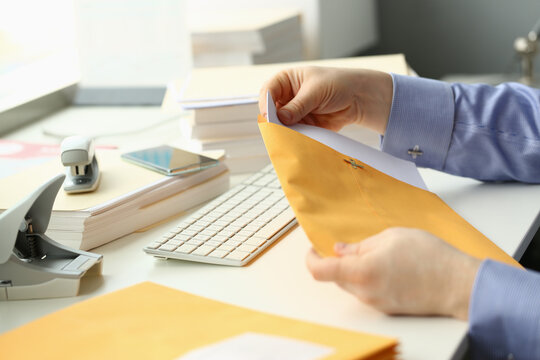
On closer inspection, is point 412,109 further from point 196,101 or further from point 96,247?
point 96,247

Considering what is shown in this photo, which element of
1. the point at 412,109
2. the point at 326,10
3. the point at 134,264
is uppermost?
the point at 326,10

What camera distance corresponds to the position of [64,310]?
647 millimetres

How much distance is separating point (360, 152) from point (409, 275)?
29 cm

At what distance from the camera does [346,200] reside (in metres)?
0.74

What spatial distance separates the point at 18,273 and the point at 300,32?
1114mm

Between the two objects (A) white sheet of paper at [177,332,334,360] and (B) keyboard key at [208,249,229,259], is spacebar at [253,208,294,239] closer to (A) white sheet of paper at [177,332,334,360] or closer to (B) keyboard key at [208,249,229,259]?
(B) keyboard key at [208,249,229,259]

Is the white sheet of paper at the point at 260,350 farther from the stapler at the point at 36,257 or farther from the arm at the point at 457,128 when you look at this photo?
the arm at the point at 457,128

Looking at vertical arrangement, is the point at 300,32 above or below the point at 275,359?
above

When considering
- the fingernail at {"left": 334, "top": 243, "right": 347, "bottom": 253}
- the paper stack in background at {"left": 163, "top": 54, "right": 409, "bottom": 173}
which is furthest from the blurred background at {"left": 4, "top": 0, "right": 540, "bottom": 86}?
the fingernail at {"left": 334, "top": 243, "right": 347, "bottom": 253}

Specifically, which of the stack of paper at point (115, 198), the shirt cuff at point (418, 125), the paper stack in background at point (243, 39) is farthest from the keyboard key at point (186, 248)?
the paper stack in background at point (243, 39)

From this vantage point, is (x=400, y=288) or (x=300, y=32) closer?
(x=400, y=288)

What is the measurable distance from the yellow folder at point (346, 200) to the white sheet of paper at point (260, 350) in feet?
0.39

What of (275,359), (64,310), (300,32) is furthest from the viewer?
(300,32)

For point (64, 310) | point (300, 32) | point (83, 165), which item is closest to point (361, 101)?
point (83, 165)
